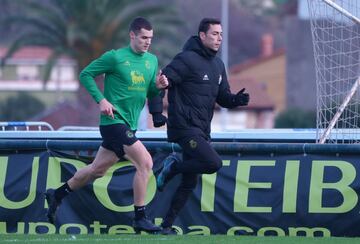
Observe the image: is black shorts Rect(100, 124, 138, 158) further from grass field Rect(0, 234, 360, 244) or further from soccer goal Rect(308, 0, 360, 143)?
soccer goal Rect(308, 0, 360, 143)

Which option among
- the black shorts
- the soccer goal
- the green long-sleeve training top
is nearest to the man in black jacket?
the green long-sleeve training top

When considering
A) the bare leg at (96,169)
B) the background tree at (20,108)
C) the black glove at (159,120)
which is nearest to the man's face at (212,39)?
the black glove at (159,120)

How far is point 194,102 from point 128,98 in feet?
2.06

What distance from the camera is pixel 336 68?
13.1 m

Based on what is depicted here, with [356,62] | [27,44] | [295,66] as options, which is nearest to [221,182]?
[356,62]

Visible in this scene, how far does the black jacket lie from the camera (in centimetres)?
1068

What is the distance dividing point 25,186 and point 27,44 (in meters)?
28.4

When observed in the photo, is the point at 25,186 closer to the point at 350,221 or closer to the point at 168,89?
the point at 168,89

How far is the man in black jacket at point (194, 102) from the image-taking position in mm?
10672

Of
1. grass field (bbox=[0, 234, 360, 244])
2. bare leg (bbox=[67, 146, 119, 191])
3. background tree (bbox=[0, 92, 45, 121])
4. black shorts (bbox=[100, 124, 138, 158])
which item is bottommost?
background tree (bbox=[0, 92, 45, 121])

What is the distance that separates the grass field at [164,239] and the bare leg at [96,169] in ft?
1.74

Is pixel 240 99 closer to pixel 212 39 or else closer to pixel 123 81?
pixel 212 39

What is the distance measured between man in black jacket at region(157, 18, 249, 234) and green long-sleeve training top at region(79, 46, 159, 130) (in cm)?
29

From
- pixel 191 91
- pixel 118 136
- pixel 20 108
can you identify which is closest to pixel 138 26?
pixel 191 91
